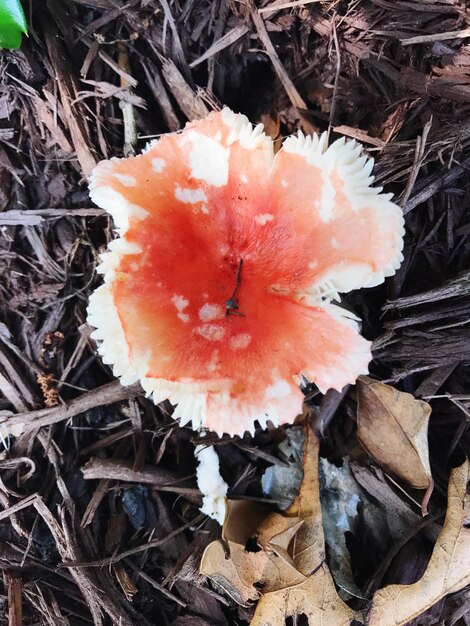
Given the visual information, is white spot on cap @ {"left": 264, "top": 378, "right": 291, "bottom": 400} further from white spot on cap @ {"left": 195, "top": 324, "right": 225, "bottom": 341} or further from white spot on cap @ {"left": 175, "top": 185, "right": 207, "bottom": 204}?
white spot on cap @ {"left": 175, "top": 185, "right": 207, "bottom": 204}

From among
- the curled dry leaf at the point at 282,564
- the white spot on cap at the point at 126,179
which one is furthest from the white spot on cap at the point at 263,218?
the curled dry leaf at the point at 282,564

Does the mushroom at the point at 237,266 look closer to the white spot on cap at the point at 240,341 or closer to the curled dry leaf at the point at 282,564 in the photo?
the white spot on cap at the point at 240,341

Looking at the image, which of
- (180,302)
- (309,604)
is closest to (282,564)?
(309,604)

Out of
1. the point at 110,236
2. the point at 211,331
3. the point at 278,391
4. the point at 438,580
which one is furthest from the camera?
the point at 110,236

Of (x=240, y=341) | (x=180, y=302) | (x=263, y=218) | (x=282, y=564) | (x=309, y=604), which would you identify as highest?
(x=263, y=218)

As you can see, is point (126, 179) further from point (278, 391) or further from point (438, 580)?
point (438, 580)

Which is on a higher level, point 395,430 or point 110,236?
point 110,236

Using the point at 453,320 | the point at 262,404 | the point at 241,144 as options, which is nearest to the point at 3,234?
the point at 241,144

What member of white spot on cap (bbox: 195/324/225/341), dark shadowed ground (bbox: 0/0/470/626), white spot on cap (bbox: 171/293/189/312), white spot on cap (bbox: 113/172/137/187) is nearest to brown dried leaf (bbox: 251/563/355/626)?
dark shadowed ground (bbox: 0/0/470/626)
